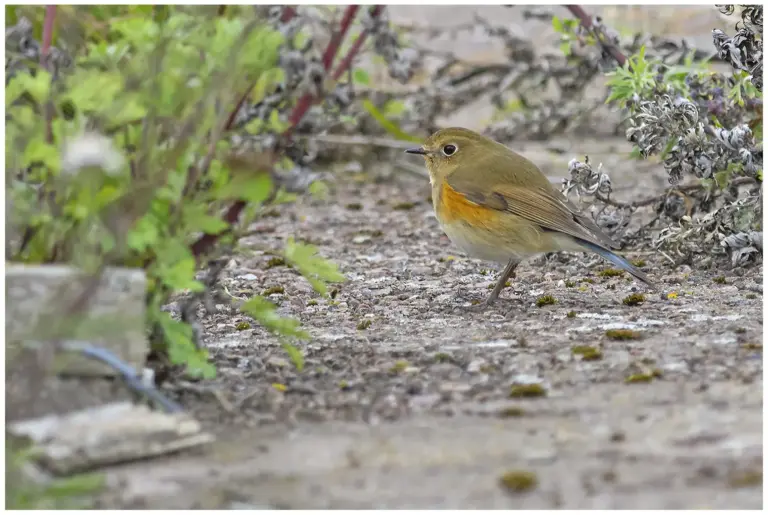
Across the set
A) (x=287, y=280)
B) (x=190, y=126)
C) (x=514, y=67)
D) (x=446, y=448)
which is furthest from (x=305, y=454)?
(x=514, y=67)

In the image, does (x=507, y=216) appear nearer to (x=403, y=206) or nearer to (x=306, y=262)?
(x=306, y=262)

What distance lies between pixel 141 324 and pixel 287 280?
2.44 metres

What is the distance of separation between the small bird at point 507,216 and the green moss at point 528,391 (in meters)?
1.56

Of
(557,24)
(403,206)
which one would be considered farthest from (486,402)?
(403,206)

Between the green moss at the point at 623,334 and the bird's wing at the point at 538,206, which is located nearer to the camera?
the green moss at the point at 623,334

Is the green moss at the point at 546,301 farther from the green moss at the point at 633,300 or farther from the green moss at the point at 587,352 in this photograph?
the green moss at the point at 587,352

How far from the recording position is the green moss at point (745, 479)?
2926 millimetres

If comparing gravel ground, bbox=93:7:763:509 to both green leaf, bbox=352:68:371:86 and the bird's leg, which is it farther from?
green leaf, bbox=352:68:371:86

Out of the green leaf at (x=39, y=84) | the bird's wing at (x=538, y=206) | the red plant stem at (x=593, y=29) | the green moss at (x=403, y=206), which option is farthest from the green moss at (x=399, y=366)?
the green moss at (x=403, y=206)

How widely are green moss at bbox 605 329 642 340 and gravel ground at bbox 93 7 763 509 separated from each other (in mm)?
17

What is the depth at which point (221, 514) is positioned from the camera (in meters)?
2.85

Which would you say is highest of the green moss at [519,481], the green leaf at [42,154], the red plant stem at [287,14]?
the red plant stem at [287,14]

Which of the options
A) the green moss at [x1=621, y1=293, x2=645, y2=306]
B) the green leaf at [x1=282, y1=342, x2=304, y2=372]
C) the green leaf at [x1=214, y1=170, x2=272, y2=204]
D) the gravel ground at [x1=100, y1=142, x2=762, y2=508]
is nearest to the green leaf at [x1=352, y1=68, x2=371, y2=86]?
the gravel ground at [x1=100, y1=142, x2=762, y2=508]

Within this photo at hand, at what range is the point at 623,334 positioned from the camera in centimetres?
427
